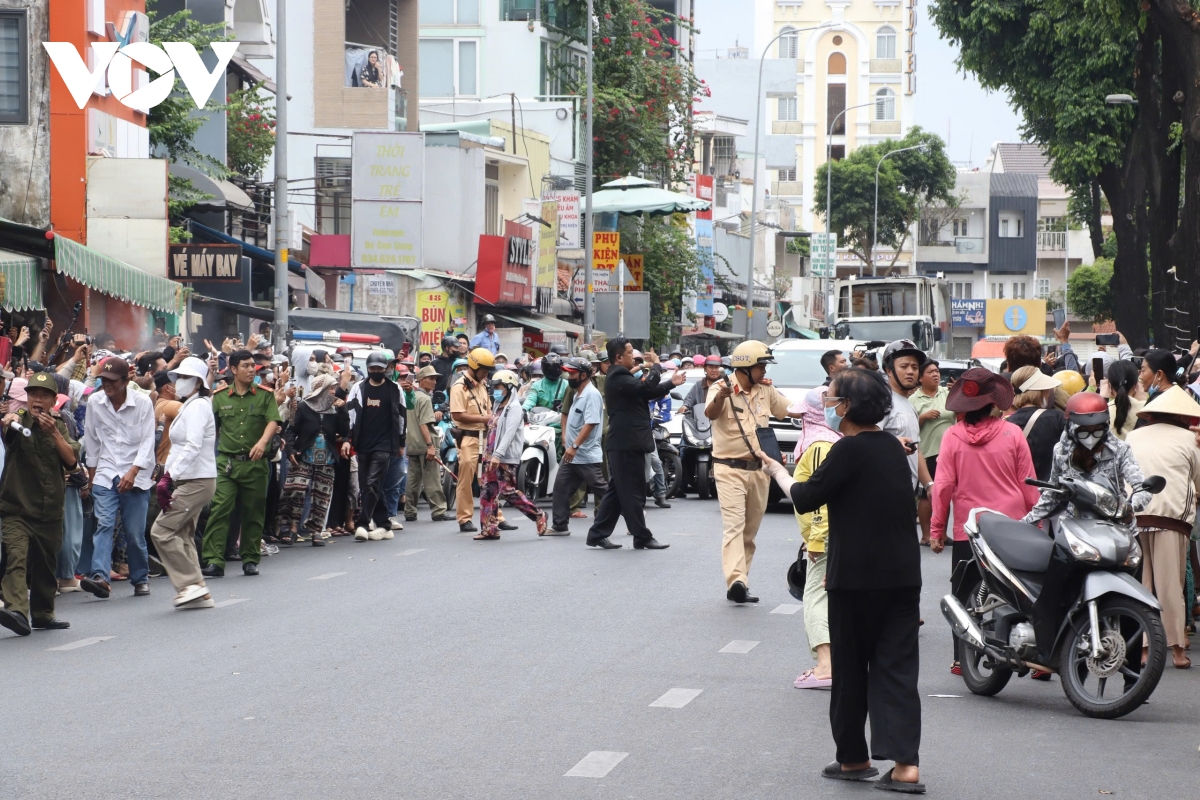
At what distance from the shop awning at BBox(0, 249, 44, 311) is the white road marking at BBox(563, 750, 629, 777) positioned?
13.8 metres

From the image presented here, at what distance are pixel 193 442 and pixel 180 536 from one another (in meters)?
0.73

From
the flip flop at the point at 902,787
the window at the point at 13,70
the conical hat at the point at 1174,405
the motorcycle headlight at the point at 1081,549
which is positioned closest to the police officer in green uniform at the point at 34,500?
the flip flop at the point at 902,787

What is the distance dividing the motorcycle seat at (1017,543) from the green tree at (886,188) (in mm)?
78571

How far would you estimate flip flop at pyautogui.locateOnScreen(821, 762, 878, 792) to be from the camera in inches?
274

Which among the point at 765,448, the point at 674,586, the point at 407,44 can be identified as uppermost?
the point at 407,44

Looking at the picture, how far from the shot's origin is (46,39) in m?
23.6

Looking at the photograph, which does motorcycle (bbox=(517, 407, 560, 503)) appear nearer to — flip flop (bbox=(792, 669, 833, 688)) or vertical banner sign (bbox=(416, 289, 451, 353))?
flip flop (bbox=(792, 669, 833, 688))

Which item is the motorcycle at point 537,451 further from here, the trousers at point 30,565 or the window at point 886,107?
the window at point 886,107

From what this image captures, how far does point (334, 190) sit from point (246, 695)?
3061 centimetres

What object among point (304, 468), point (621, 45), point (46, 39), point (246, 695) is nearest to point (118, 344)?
point (46, 39)

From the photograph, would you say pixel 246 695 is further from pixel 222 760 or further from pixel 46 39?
pixel 46 39

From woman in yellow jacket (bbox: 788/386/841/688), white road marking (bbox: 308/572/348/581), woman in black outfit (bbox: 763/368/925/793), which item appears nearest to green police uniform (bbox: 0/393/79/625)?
white road marking (bbox: 308/572/348/581)

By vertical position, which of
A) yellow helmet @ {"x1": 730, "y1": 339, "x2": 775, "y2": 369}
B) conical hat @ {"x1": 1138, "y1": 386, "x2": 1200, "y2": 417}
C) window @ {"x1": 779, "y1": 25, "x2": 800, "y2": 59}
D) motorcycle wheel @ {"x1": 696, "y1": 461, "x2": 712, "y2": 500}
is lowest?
motorcycle wheel @ {"x1": 696, "y1": 461, "x2": 712, "y2": 500}

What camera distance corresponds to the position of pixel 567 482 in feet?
58.0
